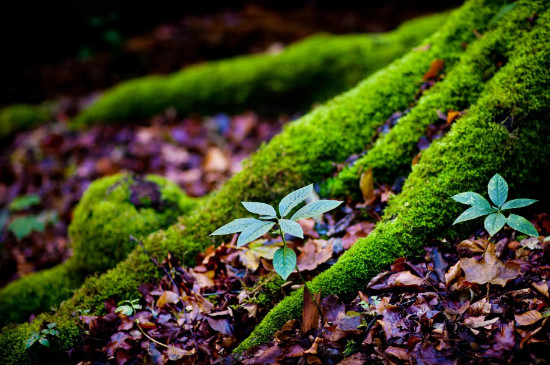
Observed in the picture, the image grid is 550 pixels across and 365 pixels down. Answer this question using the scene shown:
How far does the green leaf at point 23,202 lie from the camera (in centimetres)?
452

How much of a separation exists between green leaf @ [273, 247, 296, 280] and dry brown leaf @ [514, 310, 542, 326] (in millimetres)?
1061

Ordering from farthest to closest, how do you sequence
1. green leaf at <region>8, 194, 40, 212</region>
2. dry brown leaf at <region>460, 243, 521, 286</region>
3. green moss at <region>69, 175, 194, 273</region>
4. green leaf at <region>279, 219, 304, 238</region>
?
green leaf at <region>8, 194, 40, 212</region> → green moss at <region>69, 175, 194, 273</region> → dry brown leaf at <region>460, 243, 521, 286</region> → green leaf at <region>279, 219, 304, 238</region>

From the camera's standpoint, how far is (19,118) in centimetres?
657

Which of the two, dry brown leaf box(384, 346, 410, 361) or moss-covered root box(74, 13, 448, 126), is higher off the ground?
moss-covered root box(74, 13, 448, 126)

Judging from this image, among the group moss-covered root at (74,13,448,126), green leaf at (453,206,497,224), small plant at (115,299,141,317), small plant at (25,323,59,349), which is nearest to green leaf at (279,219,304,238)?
green leaf at (453,206,497,224)

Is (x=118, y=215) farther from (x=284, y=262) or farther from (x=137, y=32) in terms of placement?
(x=137, y=32)

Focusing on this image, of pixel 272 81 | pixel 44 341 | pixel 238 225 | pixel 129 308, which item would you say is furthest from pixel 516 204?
pixel 272 81

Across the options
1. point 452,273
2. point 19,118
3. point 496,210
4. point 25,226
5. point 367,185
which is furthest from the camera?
point 19,118

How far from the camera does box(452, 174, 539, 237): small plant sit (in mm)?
1744

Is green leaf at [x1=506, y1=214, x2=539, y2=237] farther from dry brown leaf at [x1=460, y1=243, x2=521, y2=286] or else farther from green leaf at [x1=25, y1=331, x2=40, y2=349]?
green leaf at [x1=25, y1=331, x2=40, y2=349]

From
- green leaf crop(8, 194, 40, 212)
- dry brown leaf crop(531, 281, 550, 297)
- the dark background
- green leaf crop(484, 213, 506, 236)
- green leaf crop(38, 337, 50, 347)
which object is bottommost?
dry brown leaf crop(531, 281, 550, 297)

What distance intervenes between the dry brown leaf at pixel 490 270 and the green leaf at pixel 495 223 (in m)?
0.21

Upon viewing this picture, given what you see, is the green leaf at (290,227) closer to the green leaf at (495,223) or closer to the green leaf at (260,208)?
the green leaf at (260,208)

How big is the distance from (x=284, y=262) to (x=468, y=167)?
52.1 inches
